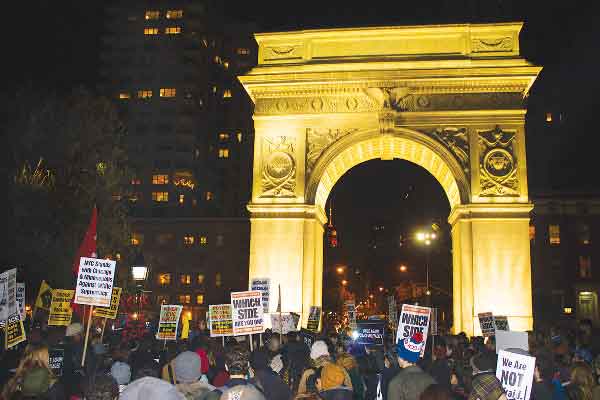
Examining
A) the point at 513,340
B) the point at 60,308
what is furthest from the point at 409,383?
the point at 60,308

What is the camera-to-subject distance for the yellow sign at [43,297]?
632 inches

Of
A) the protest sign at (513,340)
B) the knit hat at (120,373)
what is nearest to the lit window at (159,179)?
the protest sign at (513,340)

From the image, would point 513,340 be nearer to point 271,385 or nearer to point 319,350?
point 319,350

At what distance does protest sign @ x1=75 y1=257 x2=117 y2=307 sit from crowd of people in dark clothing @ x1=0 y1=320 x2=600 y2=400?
0.84 metres

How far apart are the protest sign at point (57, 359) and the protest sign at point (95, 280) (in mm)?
1430

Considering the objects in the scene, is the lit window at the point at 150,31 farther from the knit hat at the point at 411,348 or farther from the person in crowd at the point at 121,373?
the person in crowd at the point at 121,373

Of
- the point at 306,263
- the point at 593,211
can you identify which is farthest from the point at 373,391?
the point at 593,211

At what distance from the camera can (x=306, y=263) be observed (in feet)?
85.6

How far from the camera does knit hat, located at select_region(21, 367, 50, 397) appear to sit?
6199 mm

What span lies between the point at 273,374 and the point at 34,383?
265cm

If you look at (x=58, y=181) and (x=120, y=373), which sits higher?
(x=58, y=181)

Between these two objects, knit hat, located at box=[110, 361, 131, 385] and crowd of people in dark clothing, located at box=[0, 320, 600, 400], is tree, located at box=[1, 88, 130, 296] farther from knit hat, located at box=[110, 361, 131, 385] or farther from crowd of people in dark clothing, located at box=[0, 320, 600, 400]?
knit hat, located at box=[110, 361, 131, 385]

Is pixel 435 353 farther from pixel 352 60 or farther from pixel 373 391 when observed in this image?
pixel 352 60

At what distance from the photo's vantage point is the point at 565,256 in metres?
51.1
